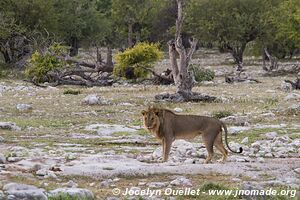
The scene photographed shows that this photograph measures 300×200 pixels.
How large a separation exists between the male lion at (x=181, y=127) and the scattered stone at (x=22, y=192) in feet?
12.2

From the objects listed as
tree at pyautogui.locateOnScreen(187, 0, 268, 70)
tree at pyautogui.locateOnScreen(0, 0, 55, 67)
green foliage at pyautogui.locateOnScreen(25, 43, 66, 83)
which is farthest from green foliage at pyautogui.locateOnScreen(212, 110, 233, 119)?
tree at pyautogui.locateOnScreen(187, 0, 268, 70)

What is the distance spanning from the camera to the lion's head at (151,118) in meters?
12.4

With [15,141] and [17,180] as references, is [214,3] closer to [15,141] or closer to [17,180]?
[15,141]

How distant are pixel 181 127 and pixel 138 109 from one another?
32.2 ft

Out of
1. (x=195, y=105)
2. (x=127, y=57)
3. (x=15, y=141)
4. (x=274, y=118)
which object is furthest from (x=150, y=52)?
(x=15, y=141)

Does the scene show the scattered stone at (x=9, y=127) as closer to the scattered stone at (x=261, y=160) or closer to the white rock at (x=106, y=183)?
the scattered stone at (x=261, y=160)

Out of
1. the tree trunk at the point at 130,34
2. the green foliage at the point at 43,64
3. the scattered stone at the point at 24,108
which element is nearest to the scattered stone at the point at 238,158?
the scattered stone at the point at 24,108

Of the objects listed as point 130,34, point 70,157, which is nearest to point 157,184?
point 70,157

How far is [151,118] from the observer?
40.7 ft

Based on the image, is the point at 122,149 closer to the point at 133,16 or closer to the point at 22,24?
the point at 22,24

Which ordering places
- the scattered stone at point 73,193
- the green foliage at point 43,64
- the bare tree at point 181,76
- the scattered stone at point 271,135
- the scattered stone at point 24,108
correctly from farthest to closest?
the green foliage at point 43,64 < the bare tree at point 181,76 < the scattered stone at point 24,108 < the scattered stone at point 271,135 < the scattered stone at point 73,193

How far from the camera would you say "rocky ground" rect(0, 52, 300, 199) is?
1005 centimetres

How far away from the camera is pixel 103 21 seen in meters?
62.1

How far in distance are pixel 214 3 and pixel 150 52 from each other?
57.0 feet
